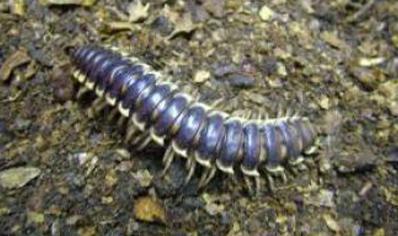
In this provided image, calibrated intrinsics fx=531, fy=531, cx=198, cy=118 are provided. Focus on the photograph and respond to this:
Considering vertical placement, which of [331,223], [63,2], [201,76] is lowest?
[331,223]

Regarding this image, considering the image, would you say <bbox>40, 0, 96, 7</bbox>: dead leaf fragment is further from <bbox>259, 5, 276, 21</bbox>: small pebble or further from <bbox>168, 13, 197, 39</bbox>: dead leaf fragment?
<bbox>259, 5, 276, 21</bbox>: small pebble

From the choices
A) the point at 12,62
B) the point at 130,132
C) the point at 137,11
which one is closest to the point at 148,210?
the point at 130,132

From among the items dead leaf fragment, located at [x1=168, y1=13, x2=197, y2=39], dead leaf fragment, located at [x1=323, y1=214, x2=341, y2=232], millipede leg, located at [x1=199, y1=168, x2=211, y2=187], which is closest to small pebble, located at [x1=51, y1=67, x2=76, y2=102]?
dead leaf fragment, located at [x1=168, y1=13, x2=197, y2=39]

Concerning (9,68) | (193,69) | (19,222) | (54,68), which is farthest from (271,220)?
(9,68)

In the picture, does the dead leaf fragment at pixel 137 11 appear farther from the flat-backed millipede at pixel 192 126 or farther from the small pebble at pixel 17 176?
the small pebble at pixel 17 176

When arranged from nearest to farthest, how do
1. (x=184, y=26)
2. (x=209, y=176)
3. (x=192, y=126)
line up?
(x=192, y=126), (x=209, y=176), (x=184, y=26)

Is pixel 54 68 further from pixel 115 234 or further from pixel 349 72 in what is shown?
pixel 349 72

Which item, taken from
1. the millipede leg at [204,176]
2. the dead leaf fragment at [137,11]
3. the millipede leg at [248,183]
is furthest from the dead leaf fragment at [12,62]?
the millipede leg at [248,183]

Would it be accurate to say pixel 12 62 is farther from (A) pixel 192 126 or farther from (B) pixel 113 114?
(A) pixel 192 126
